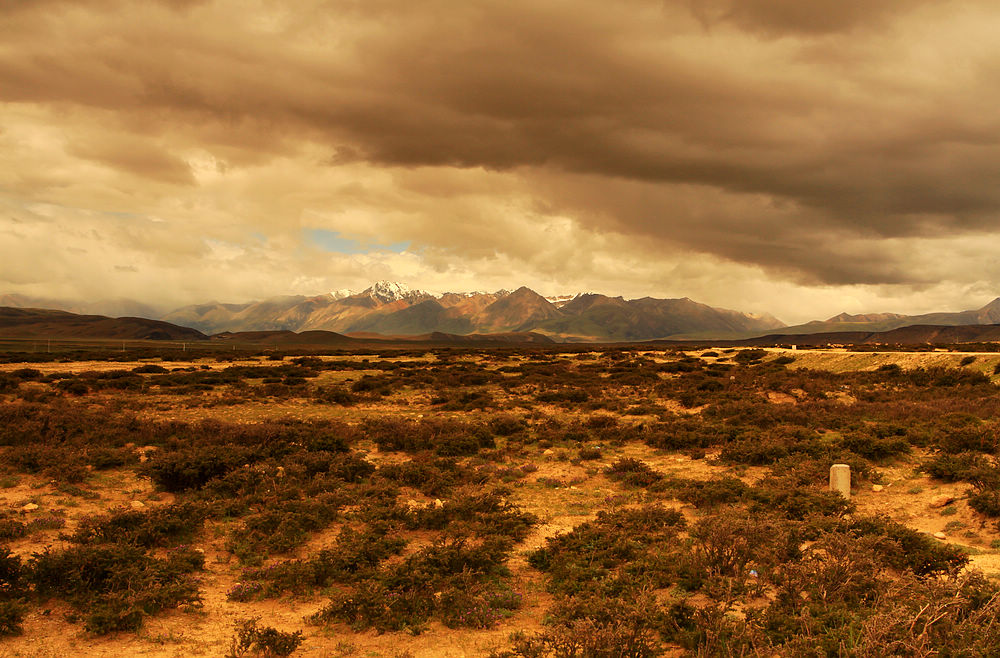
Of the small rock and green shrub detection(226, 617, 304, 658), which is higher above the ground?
the small rock

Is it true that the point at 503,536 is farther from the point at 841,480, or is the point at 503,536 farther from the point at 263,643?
the point at 841,480

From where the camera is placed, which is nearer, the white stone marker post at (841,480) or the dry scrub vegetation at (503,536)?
the dry scrub vegetation at (503,536)

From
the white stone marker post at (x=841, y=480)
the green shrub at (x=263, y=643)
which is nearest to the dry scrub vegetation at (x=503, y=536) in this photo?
the green shrub at (x=263, y=643)

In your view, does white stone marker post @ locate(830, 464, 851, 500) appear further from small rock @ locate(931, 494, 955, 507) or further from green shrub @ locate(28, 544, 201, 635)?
green shrub @ locate(28, 544, 201, 635)

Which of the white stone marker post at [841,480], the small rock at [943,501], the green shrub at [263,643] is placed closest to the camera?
the green shrub at [263,643]

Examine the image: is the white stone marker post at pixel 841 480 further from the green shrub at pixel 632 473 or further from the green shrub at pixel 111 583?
the green shrub at pixel 111 583

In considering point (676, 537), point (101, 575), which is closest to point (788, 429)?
point (676, 537)

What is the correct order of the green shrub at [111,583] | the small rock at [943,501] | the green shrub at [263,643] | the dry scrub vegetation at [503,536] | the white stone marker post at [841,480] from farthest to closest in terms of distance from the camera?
1. the white stone marker post at [841,480]
2. the small rock at [943,501]
3. the green shrub at [111,583]
4. the dry scrub vegetation at [503,536]
5. the green shrub at [263,643]

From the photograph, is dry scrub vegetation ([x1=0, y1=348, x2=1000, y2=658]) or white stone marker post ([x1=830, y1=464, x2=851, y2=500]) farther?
white stone marker post ([x1=830, y1=464, x2=851, y2=500])

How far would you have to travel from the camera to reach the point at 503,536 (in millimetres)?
10906

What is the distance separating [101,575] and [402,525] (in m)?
5.49

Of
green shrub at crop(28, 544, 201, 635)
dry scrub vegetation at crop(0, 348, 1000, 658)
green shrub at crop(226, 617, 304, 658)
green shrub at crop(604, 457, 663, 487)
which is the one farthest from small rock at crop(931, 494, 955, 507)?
green shrub at crop(28, 544, 201, 635)

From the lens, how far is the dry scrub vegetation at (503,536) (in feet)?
23.0

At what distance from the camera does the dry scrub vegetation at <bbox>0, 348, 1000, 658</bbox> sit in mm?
7007
